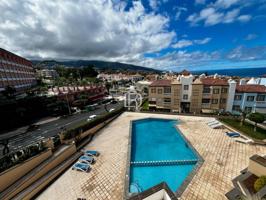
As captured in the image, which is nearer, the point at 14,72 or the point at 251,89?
the point at 251,89

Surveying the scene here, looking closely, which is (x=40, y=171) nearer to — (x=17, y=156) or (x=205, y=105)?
(x=17, y=156)

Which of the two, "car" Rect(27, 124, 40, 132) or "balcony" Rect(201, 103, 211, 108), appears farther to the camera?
"balcony" Rect(201, 103, 211, 108)

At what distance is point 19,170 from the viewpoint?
1375 cm

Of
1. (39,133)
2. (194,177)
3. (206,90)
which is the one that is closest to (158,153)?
(194,177)

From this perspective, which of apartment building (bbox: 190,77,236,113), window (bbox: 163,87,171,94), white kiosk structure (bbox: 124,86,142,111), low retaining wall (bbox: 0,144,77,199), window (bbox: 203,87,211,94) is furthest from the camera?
white kiosk structure (bbox: 124,86,142,111)

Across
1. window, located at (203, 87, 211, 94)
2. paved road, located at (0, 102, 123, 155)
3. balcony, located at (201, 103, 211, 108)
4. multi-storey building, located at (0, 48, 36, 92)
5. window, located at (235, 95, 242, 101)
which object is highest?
multi-storey building, located at (0, 48, 36, 92)

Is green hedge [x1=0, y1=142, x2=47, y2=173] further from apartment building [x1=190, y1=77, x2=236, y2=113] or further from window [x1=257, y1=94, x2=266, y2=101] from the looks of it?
window [x1=257, y1=94, x2=266, y2=101]

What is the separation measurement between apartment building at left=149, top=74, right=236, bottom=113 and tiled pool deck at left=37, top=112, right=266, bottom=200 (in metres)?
11.9

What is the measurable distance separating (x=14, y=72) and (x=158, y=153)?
58924 mm

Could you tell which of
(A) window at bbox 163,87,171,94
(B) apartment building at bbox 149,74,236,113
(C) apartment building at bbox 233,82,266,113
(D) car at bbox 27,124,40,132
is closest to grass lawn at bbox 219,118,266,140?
(B) apartment building at bbox 149,74,236,113

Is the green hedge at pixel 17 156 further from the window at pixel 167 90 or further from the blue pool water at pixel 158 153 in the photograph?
the window at pixel 167 90

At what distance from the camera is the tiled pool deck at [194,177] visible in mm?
12109

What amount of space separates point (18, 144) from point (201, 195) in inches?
1068

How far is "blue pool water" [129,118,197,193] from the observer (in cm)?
1446
